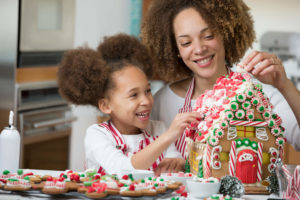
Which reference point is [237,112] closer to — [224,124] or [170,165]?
[224,124]

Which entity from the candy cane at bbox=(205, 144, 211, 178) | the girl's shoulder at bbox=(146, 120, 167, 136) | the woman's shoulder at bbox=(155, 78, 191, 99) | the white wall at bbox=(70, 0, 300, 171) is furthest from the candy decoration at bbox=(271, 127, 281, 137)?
the white wall at bbox=(70, 0, 300, 171)

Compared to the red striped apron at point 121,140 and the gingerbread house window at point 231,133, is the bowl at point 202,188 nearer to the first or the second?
the gingerbread house window at point 231,133

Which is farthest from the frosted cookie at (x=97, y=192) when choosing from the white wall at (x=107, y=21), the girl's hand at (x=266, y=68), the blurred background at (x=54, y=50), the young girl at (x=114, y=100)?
the white wall at (x=107, y=21)

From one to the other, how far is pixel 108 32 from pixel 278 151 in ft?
10.3

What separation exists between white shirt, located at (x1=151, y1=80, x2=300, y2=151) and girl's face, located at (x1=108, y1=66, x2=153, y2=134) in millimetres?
269

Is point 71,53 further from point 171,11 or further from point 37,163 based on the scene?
point 37,163

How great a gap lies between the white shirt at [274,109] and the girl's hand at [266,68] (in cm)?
31

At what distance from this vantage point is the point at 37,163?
3639mm

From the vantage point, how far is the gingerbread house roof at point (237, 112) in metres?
1.55

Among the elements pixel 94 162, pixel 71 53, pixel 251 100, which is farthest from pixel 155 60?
pixel 251 100

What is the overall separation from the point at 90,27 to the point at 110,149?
106 inches

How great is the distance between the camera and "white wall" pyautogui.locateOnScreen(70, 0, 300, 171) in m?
4.15

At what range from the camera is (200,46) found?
6.89 ft

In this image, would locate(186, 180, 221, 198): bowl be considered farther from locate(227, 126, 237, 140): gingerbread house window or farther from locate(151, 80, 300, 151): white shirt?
locate(151, 80, 300, 151): white shirt
